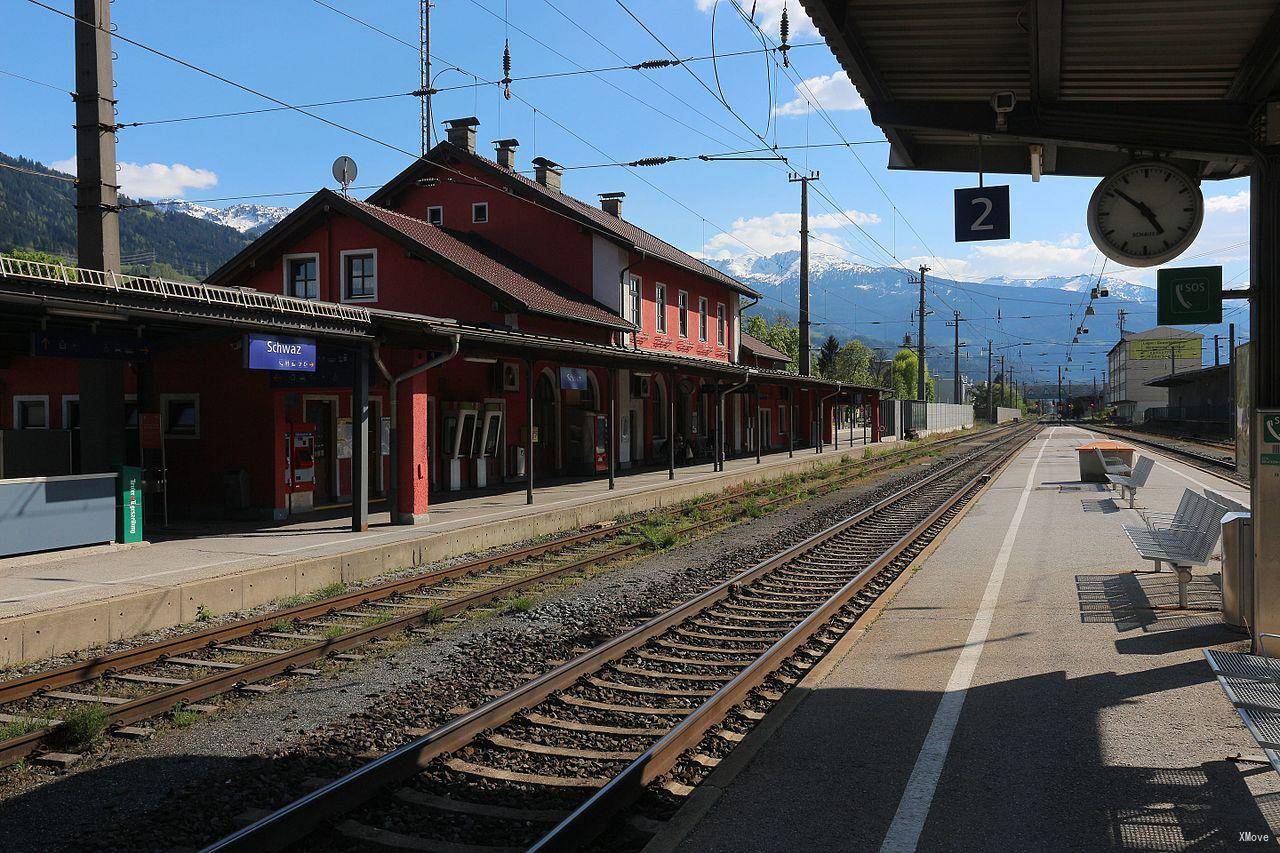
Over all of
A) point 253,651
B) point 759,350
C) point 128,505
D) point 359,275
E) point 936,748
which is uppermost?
point 359,275

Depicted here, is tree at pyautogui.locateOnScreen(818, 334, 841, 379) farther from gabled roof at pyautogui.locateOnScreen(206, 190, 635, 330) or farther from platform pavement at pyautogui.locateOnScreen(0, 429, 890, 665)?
platform pavement at pyautogui.locateOnScreen(0, 429, 890, 665)

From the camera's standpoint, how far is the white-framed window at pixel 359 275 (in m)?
23.4

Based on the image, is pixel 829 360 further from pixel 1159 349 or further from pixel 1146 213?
pixel 1146 213

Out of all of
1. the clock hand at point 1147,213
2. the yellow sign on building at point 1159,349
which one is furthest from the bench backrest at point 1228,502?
the yellow sign on building at point 1159,349

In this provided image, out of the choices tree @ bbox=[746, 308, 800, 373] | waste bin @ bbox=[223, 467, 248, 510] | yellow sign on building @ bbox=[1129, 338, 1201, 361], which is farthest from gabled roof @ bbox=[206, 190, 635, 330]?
tree @ bbox=[746, 308, 800, 373]

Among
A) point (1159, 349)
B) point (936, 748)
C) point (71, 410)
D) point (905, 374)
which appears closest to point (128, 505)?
point (71, 410)

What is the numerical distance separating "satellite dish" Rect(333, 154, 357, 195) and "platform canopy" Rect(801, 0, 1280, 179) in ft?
61.8

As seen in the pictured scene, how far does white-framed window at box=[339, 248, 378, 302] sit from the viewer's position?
922 inches

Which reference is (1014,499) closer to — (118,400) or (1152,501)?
(1152,501)

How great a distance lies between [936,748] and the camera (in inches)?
200

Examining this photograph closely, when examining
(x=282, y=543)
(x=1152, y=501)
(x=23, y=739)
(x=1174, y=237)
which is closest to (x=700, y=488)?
(x=1152, y=501)

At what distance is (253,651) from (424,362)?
24.8ft

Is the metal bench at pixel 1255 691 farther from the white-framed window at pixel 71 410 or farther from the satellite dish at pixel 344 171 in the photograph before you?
the satellite dish at pixel 344 171

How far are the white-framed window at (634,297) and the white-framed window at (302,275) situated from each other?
9.30 metres
